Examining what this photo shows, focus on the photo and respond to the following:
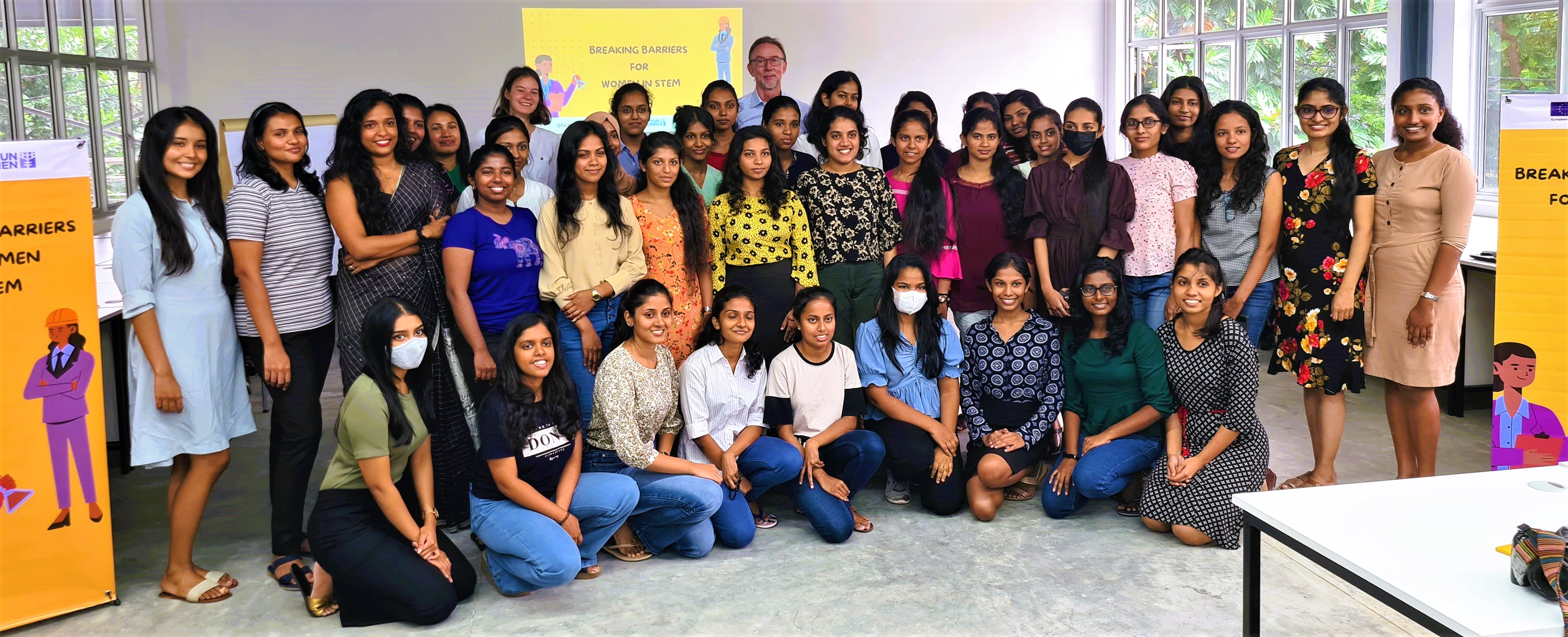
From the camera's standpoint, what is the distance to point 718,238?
3801mm

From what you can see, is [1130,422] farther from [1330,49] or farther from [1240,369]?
[1330,49]

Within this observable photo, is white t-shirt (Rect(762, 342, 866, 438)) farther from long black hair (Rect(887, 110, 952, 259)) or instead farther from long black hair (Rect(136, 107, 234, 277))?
long black hair (Rect(136, 107, 234, 277))

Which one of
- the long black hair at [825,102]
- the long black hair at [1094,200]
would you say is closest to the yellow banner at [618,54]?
the long black hair at [825,102]

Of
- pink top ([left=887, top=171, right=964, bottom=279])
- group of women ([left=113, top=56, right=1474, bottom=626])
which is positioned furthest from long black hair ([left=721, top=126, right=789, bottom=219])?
pink top ([left=887, top=171, right=964, bottom=279])

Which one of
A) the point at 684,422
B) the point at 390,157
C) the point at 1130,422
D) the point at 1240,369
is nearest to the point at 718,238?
the point at 684,422

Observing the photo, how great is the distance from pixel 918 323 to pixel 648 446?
3.52 feet

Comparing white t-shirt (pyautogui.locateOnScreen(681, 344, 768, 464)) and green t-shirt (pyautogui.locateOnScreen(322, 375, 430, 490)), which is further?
white t-shirt (pyautogui.locateOnScreen(681, 344, 768, 464))

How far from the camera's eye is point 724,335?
352 cm

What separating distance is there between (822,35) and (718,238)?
5.84m

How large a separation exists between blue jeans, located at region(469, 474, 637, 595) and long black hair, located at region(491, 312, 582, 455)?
172 millimetres

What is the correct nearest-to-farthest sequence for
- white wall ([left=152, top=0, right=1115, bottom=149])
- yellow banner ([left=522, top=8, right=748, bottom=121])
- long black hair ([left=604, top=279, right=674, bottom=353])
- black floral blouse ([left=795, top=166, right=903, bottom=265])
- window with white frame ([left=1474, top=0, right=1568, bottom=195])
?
1. long black hair ([left=604, top=279, right=674, bottom=353])
2. black floral blouse ([left=795, top=166, right=903, bottom=265])
3. window with white frame ([left=1474, top=0, right=1568, bottom=195])
4. white wall ([left=152, top=0, right=1115, bottom=149])
5. yellow banner ([left=522, top=8, right=748, bottom=121])

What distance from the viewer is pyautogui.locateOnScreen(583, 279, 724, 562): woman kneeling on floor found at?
324 cm

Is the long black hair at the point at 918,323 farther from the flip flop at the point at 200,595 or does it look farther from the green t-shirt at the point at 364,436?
the flip flop at the point at 200,595

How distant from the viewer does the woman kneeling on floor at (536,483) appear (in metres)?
2.99
